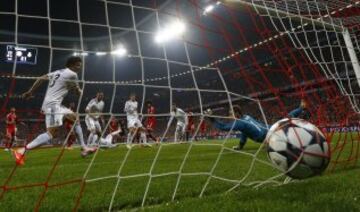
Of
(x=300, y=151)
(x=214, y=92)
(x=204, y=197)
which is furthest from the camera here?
(x=214, y=92)

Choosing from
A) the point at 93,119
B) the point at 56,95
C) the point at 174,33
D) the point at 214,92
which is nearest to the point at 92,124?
the point at 93,119

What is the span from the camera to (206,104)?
2956cm

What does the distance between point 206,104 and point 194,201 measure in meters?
26.9

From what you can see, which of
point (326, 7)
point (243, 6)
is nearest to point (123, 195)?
point (243, 6)

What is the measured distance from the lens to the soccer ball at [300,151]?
314 centimetres

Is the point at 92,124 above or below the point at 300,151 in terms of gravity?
above

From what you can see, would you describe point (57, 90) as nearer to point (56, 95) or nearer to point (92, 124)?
point (56, 95)

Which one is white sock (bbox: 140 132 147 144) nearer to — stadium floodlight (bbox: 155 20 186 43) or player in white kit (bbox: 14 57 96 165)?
player in white kit (bbox: 14 57 96 165)

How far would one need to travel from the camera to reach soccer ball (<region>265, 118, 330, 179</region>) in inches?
124

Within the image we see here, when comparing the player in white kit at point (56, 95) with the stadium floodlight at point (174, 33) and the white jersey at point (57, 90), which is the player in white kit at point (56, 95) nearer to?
the white jersey at point (57, 90)

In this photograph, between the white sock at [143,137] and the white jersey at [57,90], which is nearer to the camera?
the white jersey at [57,90]

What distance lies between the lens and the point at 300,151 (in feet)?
10.4

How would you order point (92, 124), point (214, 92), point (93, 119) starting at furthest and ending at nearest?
point (93, 119)
point (92, 124)
point (214, 92)

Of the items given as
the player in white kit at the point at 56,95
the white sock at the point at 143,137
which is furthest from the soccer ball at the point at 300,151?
the white sock at the point at 143,137
